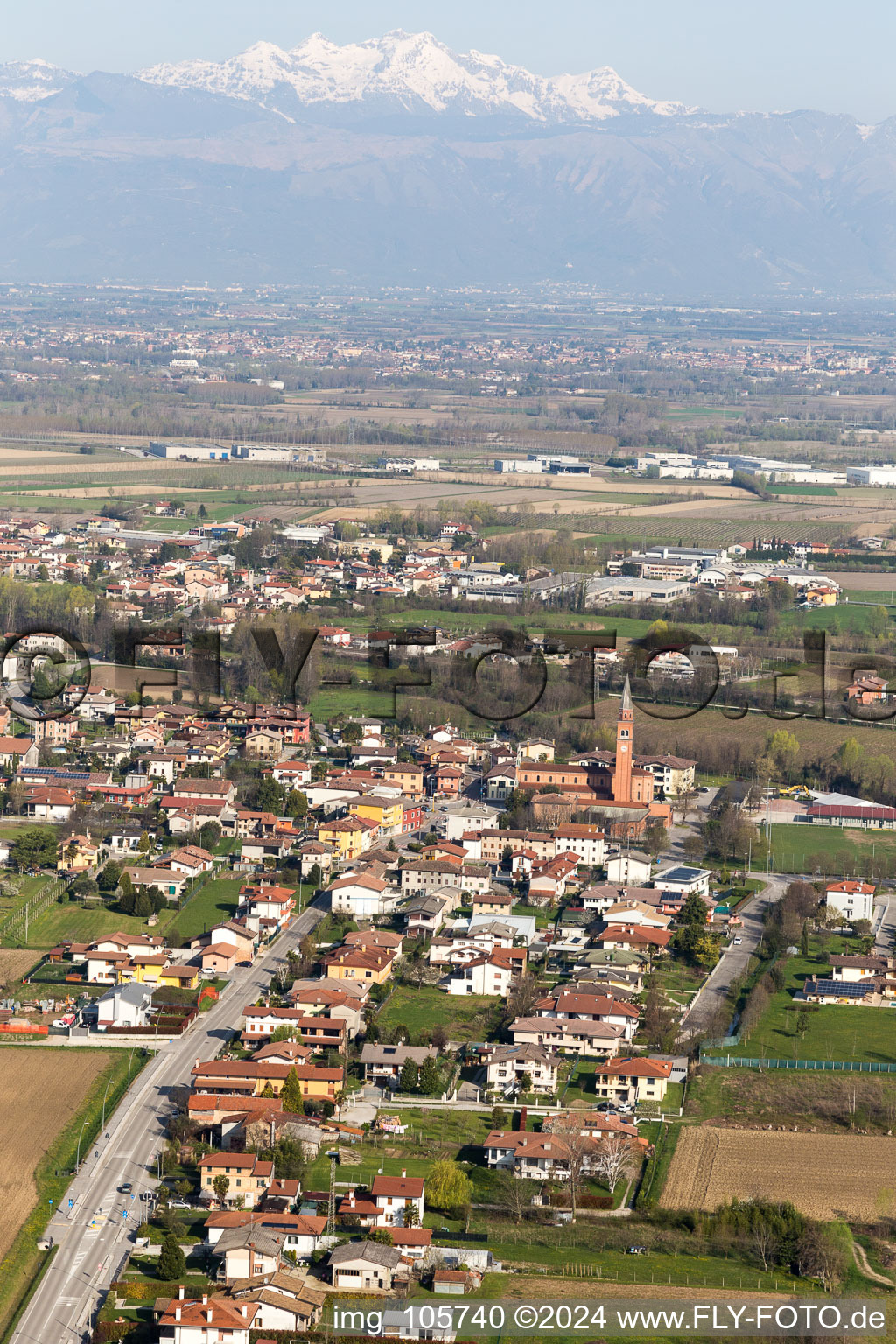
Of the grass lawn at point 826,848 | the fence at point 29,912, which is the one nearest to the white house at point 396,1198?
the fence at point 29,912

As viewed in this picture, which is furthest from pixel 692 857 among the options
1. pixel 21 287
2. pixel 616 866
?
pixel 21 287

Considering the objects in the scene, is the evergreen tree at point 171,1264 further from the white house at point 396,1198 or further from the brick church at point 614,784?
the brick church at point 614,784

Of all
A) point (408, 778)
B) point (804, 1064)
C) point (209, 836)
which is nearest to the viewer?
point (804, 1064)

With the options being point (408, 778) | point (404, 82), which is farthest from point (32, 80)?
point (408, 778)

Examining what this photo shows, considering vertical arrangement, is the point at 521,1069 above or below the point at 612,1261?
above

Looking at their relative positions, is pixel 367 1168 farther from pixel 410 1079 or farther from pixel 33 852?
pixel 33 852

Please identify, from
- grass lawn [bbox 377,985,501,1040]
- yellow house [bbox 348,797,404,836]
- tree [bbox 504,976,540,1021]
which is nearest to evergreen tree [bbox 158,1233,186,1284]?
grass lawn [bbox 377,985,501,1040]

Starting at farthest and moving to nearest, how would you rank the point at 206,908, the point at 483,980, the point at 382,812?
the point at 382,812, the point at 206,908, the point at 483,980

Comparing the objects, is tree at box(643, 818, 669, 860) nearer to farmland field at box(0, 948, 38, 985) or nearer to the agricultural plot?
farmland field at box(0, 948, 38, 985)
